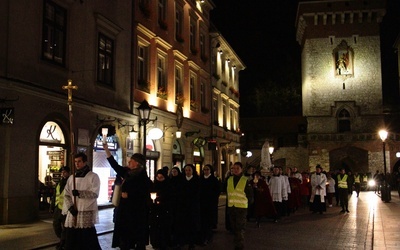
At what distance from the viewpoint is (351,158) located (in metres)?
54.9

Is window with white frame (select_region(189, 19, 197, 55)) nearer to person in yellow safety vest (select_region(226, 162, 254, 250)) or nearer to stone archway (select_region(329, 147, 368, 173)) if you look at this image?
person in yellow safety vest (select_region(226, 162, 254, 250))

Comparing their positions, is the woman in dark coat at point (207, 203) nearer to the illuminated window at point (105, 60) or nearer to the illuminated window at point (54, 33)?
the illuminated window at point (54, 33)

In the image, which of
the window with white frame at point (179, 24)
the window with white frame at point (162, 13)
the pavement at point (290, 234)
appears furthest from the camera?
the window with white frame at point (179, 24)

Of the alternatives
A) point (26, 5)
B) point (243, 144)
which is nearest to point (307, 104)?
point (243, 144)

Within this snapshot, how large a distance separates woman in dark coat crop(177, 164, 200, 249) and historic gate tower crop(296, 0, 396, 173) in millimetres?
44911

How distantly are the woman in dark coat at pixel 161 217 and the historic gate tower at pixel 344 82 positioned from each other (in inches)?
1793

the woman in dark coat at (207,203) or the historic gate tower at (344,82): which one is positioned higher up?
the historic gate tower at (344,82)

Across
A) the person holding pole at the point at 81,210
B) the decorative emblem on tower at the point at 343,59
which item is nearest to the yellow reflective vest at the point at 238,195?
the person holding pole at the point at 81,210

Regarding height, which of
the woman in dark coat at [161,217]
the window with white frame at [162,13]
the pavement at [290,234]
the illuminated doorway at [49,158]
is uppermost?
the window with white frame at [162,13]

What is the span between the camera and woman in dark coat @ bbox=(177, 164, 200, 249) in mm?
11570

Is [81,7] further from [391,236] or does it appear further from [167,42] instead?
[391,236]

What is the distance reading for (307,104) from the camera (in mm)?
57344

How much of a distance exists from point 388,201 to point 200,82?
46.8ft

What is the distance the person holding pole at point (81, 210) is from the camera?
26.4ft
